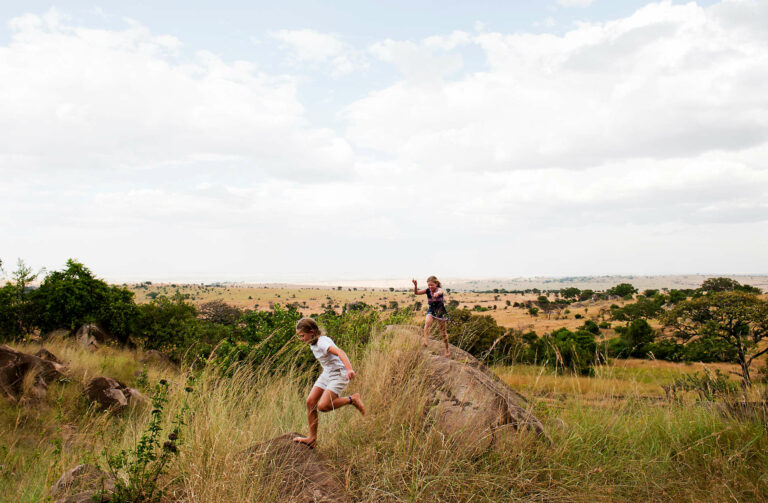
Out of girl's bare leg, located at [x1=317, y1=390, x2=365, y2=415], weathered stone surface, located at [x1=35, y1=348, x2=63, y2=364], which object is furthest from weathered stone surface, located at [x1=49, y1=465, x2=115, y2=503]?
weathered stone surface, located at [x1=35, y1=348, x2=63, y2=364]

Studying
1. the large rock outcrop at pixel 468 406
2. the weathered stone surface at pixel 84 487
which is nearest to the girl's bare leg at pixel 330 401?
the large rock outcrop at pixel 468 406

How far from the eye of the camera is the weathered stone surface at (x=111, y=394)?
9180mm

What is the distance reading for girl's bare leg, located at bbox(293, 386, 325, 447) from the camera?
4.75 m

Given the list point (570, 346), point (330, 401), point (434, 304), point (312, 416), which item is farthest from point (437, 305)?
point (570, 346)

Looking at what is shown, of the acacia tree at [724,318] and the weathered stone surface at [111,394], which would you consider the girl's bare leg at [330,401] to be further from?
the acacia tree at [724,318]

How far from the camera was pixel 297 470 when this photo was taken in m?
4.30

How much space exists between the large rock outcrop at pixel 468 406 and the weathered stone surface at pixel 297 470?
1.43 metres

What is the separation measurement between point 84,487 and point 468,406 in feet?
14.0

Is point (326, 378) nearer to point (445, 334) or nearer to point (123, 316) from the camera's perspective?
point (445, 334)

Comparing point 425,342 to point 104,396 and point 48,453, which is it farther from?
point 104,396

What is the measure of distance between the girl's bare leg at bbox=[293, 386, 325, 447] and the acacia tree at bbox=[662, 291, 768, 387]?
74.1 feet

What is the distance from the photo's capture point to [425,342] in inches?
301

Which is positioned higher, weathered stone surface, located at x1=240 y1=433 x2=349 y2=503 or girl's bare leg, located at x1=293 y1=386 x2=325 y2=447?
girl's bare leg, located at x1=293 y1=386 x2=325 y2=447

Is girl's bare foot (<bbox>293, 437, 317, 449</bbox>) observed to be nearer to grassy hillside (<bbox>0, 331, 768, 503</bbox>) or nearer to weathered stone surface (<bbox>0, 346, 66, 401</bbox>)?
grassy hillside (<bbox>0, 331, 768, 503</bbox>)
